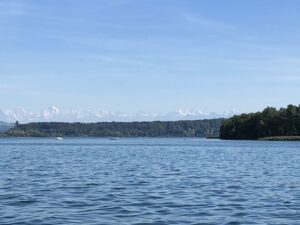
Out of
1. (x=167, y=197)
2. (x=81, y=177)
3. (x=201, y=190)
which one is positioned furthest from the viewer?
(x=81, y=177)

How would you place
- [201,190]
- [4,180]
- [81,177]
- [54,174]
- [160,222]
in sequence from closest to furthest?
[160,222] < [201,190] < [4,180] < [81,177] < [54,174]

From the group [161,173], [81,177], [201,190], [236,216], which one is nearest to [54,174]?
[81,177]

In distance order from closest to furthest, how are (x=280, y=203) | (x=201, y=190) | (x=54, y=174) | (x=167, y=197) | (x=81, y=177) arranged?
(x=280, y=203) → (x=167, y=197) → (x=201, y=190) → (x=81, y=177) → (x=54, y=174)

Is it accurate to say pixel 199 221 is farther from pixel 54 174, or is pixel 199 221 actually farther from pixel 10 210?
pixel 54 174

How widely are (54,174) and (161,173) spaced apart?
10390mm

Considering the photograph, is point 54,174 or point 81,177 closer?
point 81,177

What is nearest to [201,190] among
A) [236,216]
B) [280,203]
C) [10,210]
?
[280,203]

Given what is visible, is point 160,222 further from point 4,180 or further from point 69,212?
point 4,180

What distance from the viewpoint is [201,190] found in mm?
41031

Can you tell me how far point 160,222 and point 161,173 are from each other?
29077 millimetres

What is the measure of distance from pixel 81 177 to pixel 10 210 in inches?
821

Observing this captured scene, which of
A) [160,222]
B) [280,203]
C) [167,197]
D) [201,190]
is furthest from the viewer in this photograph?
[201,190]

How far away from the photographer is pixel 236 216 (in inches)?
1176

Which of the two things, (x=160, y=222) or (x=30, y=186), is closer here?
(x=160, y=222)
